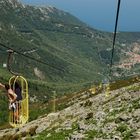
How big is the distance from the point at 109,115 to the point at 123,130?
32.8ft

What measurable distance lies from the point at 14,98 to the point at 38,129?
44237mm

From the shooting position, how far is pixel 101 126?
3847cm

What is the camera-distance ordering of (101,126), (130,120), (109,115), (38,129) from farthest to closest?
(38,129) → (109,115) → (101,126) → (130,120)

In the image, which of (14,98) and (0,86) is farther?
(14,98)

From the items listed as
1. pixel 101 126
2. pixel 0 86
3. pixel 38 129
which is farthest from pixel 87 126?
pixel 38 129

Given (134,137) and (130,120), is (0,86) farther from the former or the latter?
(130,120)

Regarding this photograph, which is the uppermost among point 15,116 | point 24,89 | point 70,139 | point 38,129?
point 24,89

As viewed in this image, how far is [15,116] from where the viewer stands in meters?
32.2

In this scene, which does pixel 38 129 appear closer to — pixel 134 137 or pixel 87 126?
pixel 87 126

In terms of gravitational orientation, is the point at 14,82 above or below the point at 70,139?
above

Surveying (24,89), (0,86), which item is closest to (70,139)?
(24,89)

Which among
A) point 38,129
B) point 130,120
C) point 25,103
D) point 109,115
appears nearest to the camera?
point 25,103

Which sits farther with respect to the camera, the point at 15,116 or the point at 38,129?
the point at 38,129

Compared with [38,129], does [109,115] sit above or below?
above
